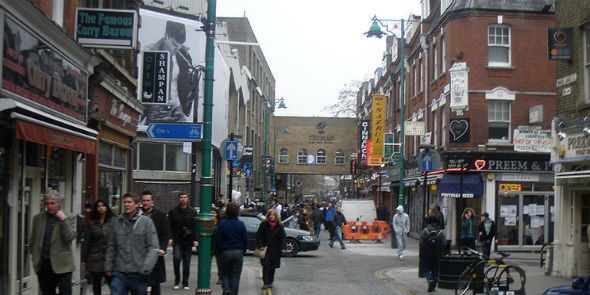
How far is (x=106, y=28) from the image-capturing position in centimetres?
1255

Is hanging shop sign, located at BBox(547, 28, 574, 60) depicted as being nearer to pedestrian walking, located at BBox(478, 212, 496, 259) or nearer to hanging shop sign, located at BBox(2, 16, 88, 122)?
pedestrian walking, located at BBox(478, 212, 496, 259)

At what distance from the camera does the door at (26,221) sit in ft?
33.3

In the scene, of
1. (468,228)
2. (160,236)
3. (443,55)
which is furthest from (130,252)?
(443,55)

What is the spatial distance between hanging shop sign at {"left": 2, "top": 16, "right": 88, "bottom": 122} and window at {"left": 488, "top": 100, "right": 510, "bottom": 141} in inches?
696

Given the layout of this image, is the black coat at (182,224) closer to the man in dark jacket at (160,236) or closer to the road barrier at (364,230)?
the man in dark jacket at (160,236)

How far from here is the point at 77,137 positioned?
11.0 meters

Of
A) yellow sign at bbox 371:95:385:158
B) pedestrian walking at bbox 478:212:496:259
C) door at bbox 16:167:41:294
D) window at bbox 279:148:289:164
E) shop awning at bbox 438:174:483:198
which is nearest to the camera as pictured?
door at bbox 16:167:41:294

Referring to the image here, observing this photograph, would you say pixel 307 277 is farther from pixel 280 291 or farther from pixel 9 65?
pixel 9 65

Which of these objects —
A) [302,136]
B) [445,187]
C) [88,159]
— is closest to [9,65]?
[88,159]

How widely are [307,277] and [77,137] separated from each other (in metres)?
7.09

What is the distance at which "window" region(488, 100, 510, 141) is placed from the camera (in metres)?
25.9

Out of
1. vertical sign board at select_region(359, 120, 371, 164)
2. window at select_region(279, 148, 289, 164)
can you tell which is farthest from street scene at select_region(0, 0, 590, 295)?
window at select_region(279, 148, 289, 164)

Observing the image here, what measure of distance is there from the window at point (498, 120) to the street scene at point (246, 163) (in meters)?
0.06

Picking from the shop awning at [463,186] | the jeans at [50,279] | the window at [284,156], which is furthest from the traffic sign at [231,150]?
the window at [284,156]
